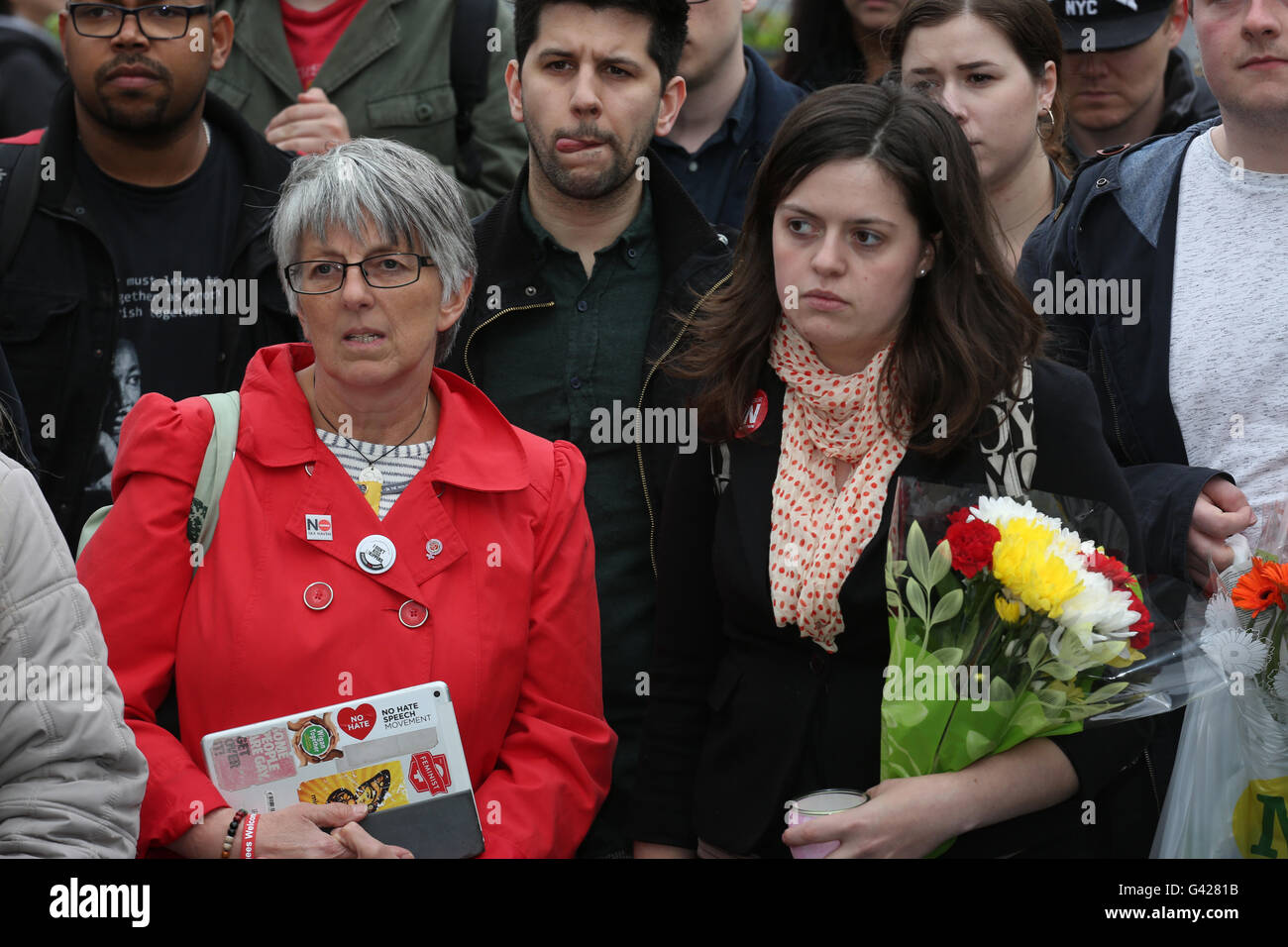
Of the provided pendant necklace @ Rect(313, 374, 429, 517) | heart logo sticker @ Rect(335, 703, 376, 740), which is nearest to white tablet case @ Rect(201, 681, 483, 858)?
heart logo sticker @ Rect(335, 703, 376, 740)

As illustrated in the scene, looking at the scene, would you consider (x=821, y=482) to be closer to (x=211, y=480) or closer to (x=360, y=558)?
(x=360, y=558)

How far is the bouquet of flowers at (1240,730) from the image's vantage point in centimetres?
302

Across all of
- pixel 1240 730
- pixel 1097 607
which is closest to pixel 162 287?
pixel 1097 607

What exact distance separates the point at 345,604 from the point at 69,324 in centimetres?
165

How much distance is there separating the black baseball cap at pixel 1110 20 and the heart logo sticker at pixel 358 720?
3.45m

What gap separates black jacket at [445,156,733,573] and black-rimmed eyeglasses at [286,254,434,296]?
2.24 ft

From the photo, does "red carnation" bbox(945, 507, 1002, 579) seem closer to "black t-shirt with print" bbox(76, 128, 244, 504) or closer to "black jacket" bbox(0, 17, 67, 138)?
"black t-shirt with print" bbox(76, 128, 244, 504)

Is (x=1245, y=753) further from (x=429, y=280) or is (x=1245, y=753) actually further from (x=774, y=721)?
(x=429, y=280)

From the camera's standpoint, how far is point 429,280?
3531mm

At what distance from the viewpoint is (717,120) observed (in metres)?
5.17

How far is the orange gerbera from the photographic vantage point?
2984 mm

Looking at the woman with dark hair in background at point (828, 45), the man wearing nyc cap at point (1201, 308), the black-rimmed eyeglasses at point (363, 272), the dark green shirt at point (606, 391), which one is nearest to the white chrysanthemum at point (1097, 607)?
the man wearing nyc cap at point (1201, 308)

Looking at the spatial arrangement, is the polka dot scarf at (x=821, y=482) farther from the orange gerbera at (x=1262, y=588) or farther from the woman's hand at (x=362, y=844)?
the woman's hand at (x=362, y=844)
